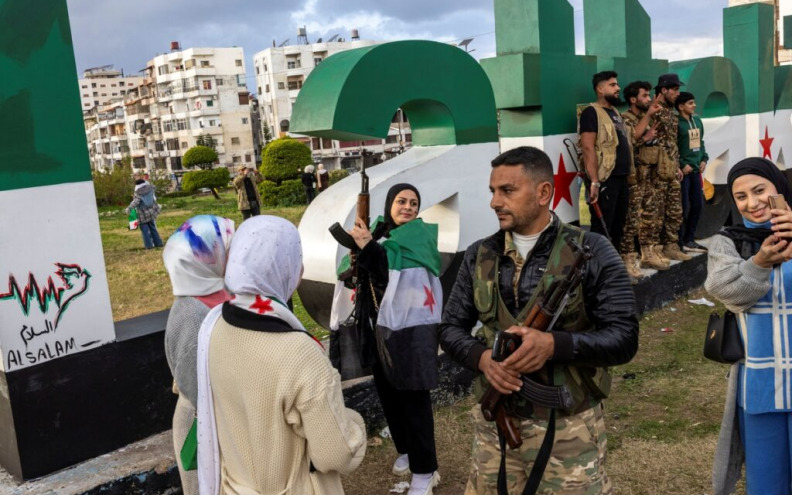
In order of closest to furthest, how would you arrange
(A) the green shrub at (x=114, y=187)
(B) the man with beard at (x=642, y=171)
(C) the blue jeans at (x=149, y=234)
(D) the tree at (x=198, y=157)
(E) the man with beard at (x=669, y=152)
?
(B) the man with beard at (x=642, y=171) → (E) the man with beard at (x=669, y=152) → (C) the blue jeans at (x=149, y=234) → (A) the green shrub at (x=114, y=187) → (D) the tree at (x=198, y=157)

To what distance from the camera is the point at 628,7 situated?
7586 mm

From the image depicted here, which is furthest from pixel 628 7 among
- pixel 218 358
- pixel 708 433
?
pixel 218 358

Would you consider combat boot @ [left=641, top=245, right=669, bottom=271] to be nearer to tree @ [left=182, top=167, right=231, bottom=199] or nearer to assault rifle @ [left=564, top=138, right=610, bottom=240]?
assault rifle @ [left=564, top=138, right=610, bottom=240]

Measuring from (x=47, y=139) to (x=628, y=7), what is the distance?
5964 mm

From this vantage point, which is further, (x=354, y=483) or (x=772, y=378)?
(x=354, y=483)

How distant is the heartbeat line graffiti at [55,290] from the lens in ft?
12.1

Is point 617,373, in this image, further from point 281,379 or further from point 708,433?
point 281,379

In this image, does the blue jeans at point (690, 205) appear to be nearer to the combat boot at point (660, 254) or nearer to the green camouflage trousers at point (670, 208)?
the green camouflage trousers at point (670, 208)

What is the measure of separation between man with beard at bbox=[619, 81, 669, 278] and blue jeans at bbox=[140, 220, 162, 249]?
10340 mm

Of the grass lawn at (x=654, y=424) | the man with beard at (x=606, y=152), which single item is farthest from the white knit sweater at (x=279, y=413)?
the man with beard at (x=606, y=152)

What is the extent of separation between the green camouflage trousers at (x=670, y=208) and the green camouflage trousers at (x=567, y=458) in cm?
525

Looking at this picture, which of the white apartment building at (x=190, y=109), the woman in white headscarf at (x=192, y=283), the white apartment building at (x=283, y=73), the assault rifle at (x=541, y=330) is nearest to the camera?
the assault rifle at (x=541, y=330)

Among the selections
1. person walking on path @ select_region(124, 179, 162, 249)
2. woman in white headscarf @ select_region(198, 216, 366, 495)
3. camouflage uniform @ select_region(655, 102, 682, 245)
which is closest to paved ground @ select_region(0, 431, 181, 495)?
woman in white headscarf @ select_region(198, 216, 366, 495)

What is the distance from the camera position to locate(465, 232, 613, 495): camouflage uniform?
2.57 meters
